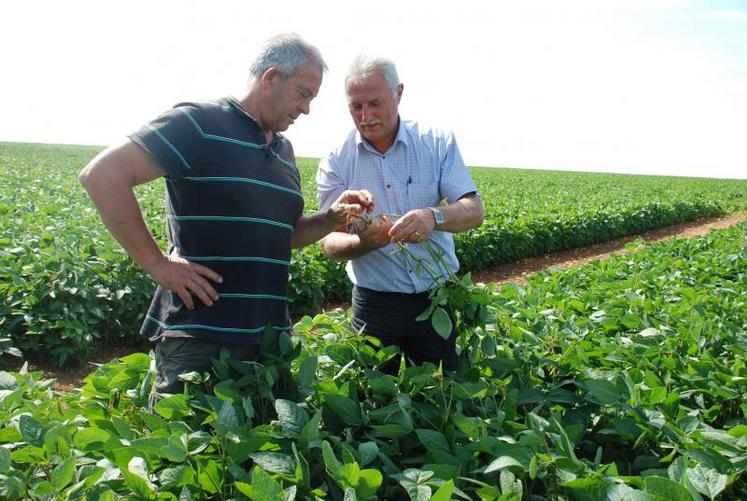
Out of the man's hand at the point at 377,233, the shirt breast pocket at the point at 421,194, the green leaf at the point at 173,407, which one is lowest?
the green leaf at the point at 173,407

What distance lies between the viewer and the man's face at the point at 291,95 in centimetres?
209

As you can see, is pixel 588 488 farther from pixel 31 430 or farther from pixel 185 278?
pixel 31 430

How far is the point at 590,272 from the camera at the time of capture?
5.64m

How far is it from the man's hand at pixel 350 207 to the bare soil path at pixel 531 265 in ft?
3.67

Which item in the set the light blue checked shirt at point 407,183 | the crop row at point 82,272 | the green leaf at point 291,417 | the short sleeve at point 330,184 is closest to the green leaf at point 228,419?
the green leaf at point 291,417

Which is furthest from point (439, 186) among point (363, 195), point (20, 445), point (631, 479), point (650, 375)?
point (20, 445)

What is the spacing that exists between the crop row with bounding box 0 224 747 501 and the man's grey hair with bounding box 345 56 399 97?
102cm

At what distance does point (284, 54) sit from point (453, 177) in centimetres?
104

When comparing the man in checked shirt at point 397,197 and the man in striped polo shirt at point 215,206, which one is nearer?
the man in striped polo shirt at point 215,206

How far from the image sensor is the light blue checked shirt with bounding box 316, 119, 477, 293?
2.77 meters

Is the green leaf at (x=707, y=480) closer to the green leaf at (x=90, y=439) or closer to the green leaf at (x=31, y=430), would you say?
the green leaf at (x=90, y=439)

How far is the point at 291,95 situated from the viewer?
2.11 m

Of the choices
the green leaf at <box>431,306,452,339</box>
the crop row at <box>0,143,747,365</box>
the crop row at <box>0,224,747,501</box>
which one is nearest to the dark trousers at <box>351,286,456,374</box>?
the crop row at <box>0,224,747,501</box>

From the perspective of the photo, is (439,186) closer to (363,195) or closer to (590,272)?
(363,195)
